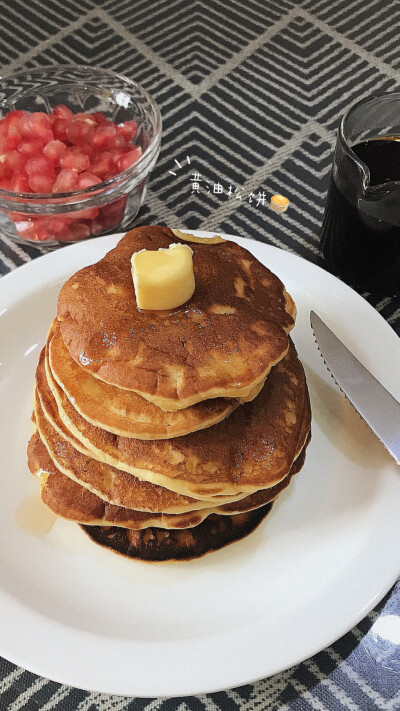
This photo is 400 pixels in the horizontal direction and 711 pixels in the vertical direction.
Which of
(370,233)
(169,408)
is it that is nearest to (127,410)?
(169,408)

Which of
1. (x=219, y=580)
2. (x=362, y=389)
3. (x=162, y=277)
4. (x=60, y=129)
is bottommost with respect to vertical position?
(x=219, y=580)

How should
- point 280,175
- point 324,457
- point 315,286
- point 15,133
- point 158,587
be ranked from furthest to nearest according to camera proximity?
point 280,175 → point 15,133 → point 315,286 → point 324,457 → point 158,587

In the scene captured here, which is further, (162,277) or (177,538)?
(177,538)

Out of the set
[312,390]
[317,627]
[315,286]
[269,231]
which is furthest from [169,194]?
[317,627]

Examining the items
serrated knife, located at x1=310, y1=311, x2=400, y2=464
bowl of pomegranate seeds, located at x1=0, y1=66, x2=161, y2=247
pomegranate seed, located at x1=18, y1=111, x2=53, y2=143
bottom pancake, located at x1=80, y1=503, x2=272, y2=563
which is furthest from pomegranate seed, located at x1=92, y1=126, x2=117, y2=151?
bottom pancake, located at x1=80, y1=503, x2=272, y2=563

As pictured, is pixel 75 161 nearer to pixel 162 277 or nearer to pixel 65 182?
pixel 65 182

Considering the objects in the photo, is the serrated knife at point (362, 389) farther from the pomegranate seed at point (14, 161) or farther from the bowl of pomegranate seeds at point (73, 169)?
the pomegranate seed at point (14, 161)

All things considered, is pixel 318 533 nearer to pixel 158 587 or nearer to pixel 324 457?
pixel 324 457
